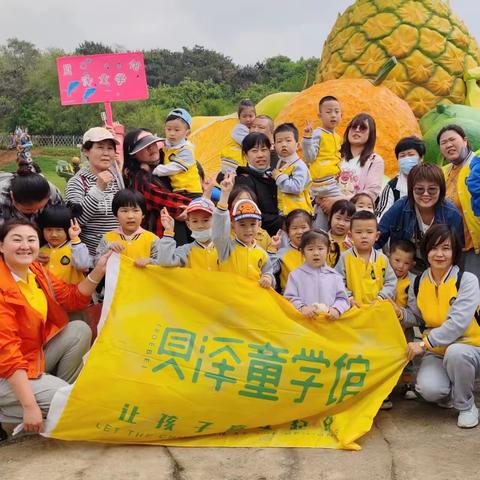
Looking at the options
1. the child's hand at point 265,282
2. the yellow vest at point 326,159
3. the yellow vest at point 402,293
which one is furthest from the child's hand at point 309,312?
the yellow vest at point 326,159

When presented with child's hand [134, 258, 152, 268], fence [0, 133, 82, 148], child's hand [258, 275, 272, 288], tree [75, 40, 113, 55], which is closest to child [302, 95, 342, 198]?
child's hand [258, 275, 272, 288]

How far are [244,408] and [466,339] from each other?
1.29m

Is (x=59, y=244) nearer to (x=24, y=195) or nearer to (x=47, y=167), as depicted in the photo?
(x=24, y=195)

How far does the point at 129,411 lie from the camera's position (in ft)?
10.9

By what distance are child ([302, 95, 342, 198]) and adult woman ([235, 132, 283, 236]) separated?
1.46 feet

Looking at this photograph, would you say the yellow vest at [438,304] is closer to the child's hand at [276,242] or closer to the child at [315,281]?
the child at [315,281]

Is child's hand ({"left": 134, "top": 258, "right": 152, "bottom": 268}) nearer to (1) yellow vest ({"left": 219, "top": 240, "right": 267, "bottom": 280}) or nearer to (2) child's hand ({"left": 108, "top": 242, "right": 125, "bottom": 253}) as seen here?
(2) child's hand ({"left": 108, "top": 242, "right": 125, "bottom": 253})

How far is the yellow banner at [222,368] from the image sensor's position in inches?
132

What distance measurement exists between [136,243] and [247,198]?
0.72m

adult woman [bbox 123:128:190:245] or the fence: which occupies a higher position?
the fence

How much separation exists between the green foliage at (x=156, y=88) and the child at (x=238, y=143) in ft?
52.2

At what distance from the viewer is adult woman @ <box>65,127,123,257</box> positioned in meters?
4.29

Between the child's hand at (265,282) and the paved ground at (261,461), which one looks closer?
the paved ground at (261,461)

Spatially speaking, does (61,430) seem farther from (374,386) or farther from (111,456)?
(374,386)
